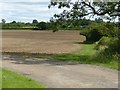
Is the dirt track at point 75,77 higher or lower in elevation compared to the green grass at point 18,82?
lower

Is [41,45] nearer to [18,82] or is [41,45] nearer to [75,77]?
[75,77]

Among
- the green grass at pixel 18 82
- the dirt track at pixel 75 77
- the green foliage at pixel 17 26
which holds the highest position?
the green grass at pixel 18 82

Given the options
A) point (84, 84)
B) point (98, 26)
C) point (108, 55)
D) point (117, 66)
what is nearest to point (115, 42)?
point (108, 55)

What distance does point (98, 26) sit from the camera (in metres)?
54.5

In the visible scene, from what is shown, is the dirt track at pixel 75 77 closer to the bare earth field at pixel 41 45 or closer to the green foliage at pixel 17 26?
the bare earth field at pixel 41 45

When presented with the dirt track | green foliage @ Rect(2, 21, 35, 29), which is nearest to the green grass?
the dirt track

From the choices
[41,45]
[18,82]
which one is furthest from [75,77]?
[41,45]

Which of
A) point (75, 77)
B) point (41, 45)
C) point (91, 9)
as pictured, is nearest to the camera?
point (75, 77)

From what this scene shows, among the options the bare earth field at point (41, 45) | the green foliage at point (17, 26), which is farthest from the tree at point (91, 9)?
the green foliage at point (17, 26)

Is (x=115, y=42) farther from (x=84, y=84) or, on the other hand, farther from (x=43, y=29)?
(x=43, y=29)

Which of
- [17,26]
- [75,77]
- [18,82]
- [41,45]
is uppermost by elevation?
[18,82]

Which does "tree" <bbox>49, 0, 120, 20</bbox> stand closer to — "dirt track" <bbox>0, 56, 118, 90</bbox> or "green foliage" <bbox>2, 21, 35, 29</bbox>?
"dirt track" <bbox>0, 56, 118, 90</bbox>

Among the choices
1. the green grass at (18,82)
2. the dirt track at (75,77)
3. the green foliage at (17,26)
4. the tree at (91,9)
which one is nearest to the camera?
the green grass at (18,82)

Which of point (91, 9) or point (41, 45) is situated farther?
point (41, 45)
